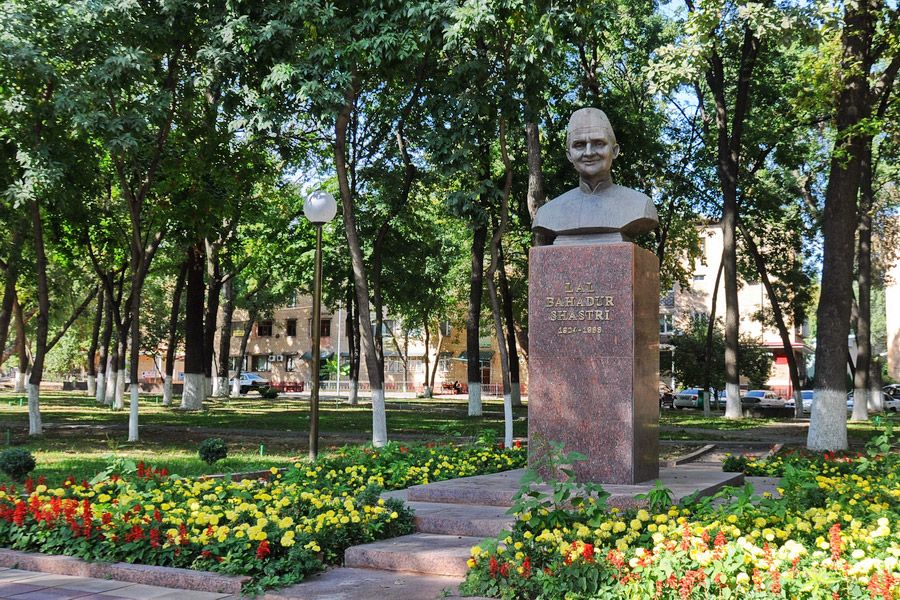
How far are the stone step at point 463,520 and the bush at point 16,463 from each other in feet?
16.6

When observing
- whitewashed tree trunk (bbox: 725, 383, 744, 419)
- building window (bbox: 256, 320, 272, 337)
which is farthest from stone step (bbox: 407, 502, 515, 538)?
building window (bbox: 256, 320, 272, 337)

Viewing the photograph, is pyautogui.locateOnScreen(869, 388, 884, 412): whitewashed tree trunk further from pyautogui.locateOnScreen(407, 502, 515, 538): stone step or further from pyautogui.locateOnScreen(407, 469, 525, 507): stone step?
pyautogui.locateOnScreen(407, 502, 515, 538): stone step

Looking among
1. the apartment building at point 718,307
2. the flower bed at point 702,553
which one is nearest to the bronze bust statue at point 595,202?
the flower bed at point 702,553

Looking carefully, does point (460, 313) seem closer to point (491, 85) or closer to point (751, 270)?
point (751, 270)

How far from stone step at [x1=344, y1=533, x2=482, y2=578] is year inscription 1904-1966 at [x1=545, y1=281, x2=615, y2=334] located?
2.64m

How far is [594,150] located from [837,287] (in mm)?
8222

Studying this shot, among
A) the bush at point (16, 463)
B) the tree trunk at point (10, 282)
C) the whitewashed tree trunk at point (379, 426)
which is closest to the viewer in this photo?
the bush at point (16, 463)

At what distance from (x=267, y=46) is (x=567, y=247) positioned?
754 centimetres

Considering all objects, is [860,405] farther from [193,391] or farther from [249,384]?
[249,384]

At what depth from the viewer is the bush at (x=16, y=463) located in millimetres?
9773

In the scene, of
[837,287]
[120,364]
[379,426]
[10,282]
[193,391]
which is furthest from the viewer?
[193,391]

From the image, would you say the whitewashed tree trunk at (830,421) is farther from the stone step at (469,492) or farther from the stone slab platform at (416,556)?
the stone slab platform at (416,556)

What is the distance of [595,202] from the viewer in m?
8.77

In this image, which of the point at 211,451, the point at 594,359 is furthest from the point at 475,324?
the point at 594,359
